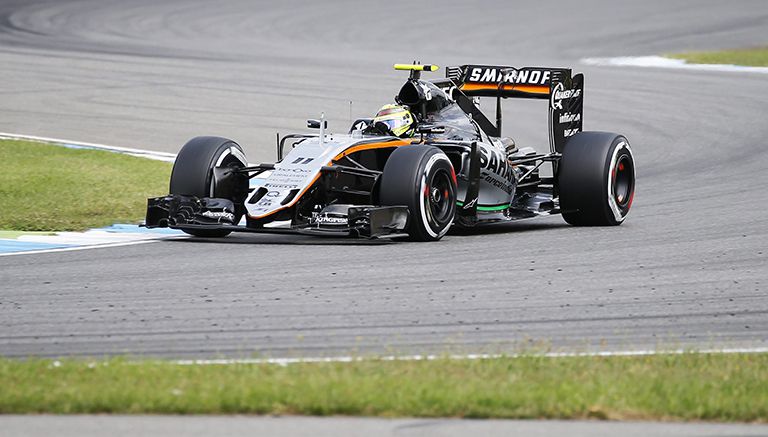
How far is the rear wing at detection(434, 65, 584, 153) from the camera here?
1481cm

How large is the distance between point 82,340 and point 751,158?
46.3ft

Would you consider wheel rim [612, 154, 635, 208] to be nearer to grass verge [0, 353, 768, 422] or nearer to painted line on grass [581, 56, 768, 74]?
grass verge [0, 353, 768, 422]

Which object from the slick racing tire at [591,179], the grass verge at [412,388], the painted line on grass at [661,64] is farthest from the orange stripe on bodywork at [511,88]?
the painted line on grass at [661,64]

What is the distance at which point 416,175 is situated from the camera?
12242mm

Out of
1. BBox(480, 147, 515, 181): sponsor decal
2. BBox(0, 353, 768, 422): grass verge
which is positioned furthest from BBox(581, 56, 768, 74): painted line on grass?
BBox(0, 353, 768, 422): grass verge

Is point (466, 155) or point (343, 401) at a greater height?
point (466, 155)

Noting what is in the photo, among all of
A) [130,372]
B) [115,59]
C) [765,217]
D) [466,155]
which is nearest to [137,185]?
[466,155]

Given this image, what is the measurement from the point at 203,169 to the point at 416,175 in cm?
213

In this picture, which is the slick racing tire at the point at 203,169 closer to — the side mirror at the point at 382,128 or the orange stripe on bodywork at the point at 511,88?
the side mirror at the point at 382,128

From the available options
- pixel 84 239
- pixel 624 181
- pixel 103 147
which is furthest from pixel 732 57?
pixel 84 239

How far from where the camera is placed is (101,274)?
34.7ft

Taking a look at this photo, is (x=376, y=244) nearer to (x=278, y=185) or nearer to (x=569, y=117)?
(x=278, y=185)

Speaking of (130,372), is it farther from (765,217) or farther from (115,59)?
(115,59)

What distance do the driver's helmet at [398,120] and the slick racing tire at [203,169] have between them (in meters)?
1.53
